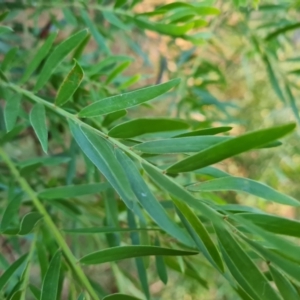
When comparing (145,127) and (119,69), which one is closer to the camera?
(145,127)

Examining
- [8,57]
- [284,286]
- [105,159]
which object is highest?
[8,57]

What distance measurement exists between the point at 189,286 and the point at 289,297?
1.92 ft

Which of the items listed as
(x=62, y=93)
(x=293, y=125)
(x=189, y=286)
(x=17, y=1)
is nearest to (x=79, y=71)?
(x=62, y=93)

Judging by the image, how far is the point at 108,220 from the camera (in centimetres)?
38

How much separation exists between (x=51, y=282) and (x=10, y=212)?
0.25 feet

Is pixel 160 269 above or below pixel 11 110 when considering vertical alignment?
below

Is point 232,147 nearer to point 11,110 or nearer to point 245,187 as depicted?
point 245,187

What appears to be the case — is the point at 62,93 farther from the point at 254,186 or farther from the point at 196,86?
the point at 196,86

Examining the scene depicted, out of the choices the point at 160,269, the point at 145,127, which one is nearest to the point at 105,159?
the point at 145,127

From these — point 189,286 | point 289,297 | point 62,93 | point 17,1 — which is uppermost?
point 17,1

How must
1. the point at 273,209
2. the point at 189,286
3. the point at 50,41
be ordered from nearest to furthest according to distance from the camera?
the point at 50,41
the point at 189,286
the point at 273,209

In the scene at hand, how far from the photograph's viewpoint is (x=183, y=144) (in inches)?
9.6

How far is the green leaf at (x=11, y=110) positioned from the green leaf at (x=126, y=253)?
10 cm

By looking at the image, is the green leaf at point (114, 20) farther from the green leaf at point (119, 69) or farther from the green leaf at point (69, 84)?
the green leaf at point (69, 84)
